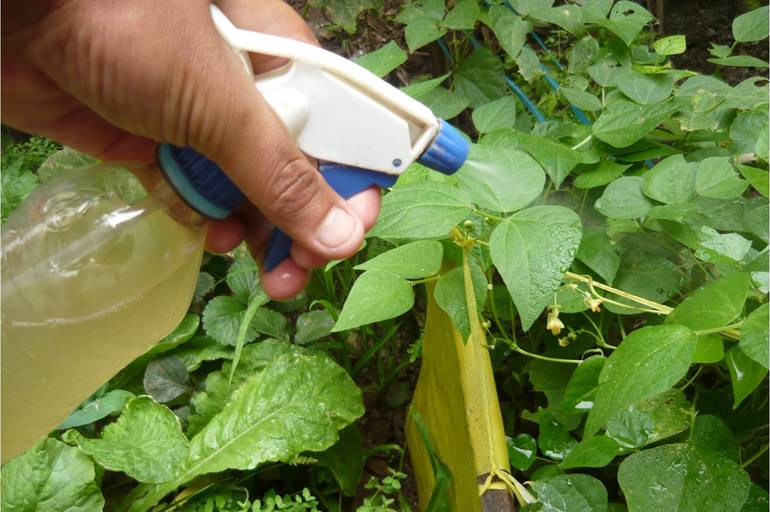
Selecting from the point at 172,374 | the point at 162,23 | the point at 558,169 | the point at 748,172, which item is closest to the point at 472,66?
the point at 558,169

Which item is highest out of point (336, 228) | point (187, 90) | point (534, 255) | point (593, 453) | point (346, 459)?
point (187, 90)

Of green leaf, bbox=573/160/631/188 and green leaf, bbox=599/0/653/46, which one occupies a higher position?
green leaf, bbox=599/0/653/46

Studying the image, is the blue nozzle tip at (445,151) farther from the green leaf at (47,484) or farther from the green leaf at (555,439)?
the green leaf at (47,484)

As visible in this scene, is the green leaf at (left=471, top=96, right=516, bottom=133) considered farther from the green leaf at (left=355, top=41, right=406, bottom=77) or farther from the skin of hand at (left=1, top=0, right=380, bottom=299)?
the skin of hand at (left=1, top=0, right=380, bottom=299)

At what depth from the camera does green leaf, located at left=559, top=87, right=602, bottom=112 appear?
50.1 inches

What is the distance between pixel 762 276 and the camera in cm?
81

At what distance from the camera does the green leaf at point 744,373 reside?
80 cm

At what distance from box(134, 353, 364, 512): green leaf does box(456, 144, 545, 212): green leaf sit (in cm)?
44

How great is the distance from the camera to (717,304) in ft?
2.74

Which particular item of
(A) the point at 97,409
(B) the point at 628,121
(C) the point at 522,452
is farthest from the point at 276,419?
(B) the point at 628,121

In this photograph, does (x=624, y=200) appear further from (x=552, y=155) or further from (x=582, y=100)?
(x=582, y=100)

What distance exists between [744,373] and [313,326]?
742mm

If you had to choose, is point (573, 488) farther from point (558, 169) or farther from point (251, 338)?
point (251, 338)

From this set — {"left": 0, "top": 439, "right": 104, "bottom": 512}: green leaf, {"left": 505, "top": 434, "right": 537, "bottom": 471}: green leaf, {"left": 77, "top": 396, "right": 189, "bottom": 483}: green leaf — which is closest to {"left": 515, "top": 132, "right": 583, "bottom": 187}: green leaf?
{"left": 505, "top": 434, "right": 537, "bottom": 471}: green leaf
